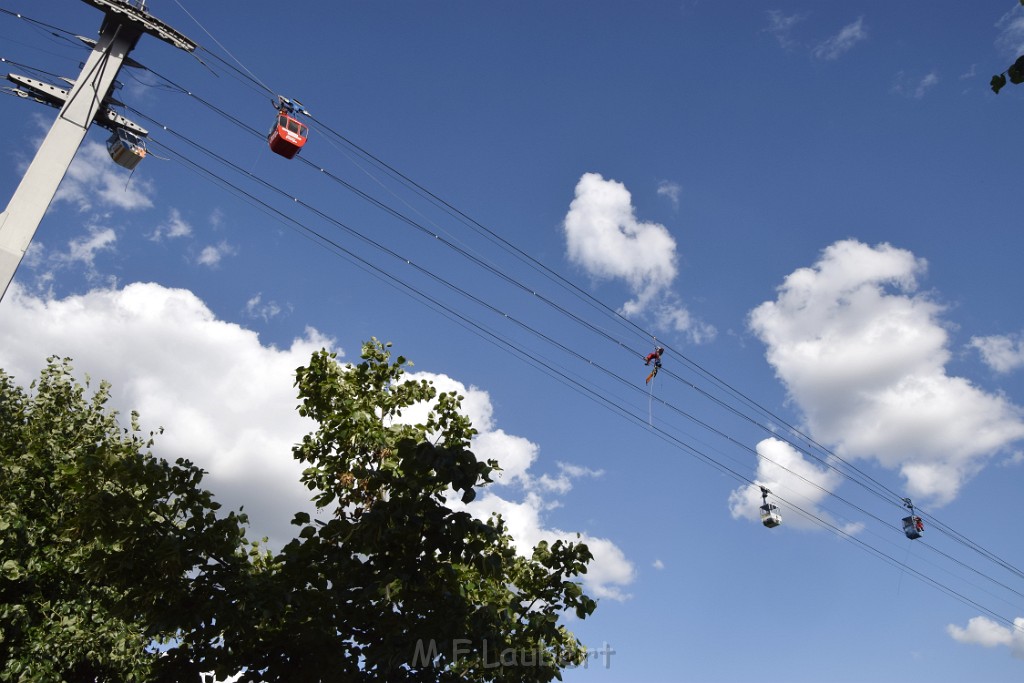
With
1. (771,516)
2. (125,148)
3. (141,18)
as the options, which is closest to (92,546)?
(125,148)

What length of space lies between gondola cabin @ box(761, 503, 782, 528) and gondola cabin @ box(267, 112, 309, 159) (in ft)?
65.2

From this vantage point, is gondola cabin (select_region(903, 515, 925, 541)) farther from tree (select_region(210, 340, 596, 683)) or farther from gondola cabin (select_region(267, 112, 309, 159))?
gondola cabin (select_region(267, 112, 309, 159))

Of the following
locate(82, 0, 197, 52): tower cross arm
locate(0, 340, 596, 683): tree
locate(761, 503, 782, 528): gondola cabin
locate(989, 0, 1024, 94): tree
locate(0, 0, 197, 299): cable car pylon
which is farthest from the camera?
locate(761, 503, 782, 528): gondola cabin

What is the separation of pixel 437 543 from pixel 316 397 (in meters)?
3.25

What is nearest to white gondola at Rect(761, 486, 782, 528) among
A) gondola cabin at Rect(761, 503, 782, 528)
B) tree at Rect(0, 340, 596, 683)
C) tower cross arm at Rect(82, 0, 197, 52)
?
gondola cabin at Rect(761, 503, 782, 528)

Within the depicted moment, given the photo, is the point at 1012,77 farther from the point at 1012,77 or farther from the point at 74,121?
the point at 74,121

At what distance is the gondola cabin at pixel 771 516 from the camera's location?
80.4ft

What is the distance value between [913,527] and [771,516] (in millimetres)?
5892

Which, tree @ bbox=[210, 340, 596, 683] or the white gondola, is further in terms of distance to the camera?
the white gondola

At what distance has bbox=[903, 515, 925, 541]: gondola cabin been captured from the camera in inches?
1003

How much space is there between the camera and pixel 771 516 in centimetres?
2450

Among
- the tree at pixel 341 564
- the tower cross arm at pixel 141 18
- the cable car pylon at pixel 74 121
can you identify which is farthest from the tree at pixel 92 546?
the tower cross arm at pixel 141 18

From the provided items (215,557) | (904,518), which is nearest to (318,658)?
(215,557)

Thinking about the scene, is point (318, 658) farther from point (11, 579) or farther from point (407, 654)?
point (11, 579)
